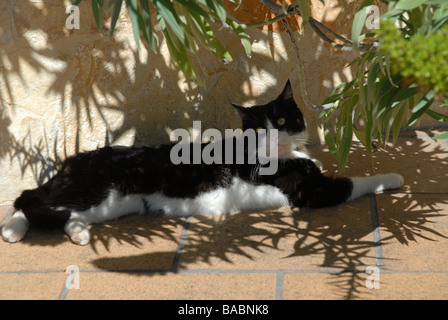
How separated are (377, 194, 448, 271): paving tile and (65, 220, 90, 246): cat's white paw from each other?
1.29m

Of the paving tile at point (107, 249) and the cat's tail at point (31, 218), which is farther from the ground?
the cat's tail at point (31, 218)

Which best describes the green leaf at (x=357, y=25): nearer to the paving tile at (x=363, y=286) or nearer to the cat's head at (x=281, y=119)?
the paving tile at (x=363, y=286)

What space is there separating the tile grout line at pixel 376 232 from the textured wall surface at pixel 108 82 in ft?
2.78

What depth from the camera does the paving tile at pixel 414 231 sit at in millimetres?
2008

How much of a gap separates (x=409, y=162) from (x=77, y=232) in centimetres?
182

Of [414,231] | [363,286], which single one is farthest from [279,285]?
[414,231]

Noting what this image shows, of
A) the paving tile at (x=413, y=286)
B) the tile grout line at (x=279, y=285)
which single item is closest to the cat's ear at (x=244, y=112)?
the tile grout line at (x=279, y=285)

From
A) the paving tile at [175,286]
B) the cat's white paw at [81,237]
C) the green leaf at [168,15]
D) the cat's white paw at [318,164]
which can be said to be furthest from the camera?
the cat's white paw at [318,164]

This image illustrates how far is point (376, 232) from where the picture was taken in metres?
2.23

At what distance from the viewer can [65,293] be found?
1.97 meters

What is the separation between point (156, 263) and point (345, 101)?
3.52 ft

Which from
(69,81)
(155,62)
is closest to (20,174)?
(69,81)

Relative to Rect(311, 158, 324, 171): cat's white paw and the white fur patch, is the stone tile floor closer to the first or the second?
the white fur patch

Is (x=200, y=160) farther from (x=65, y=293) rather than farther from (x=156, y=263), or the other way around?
(x=65, y=293)
